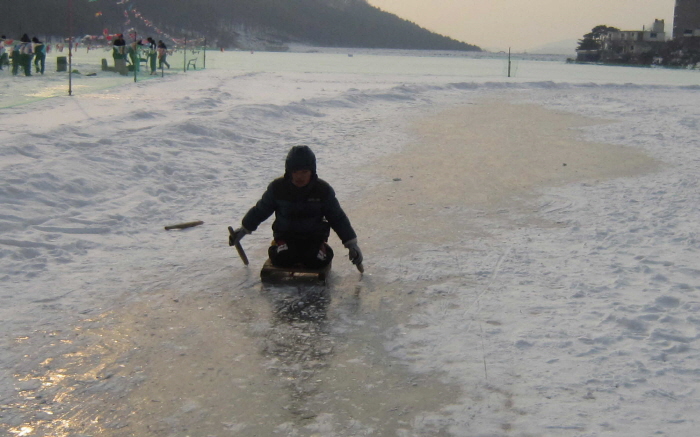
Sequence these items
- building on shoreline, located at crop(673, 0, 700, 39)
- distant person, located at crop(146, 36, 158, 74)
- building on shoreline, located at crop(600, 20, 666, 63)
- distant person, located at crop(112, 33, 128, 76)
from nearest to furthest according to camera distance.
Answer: distant person, located at crop(112, 33, 128, 76) < distant person, located at crop(146, 36, 158, 74) < building on shoreline, located at crop(600, 20, 666, 63) < building on shoreline, located at crop(673, 0, 700, 39)

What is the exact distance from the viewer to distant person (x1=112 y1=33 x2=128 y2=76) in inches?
1024

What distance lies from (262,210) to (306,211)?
1.09 ft

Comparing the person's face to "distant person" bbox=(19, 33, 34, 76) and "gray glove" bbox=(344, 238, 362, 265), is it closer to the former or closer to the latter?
"gray glove" bbox=(344, 238, 362, 265)

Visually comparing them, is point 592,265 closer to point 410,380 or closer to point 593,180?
point 410,380

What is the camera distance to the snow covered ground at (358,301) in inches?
115

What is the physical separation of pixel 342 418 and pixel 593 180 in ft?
21.0

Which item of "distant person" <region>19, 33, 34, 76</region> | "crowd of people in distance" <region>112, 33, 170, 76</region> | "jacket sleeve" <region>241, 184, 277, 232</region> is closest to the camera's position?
"jacket sleeve" <region>241, 184, 277, 232</region>

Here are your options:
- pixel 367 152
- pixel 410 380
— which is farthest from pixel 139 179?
pixel 410 380

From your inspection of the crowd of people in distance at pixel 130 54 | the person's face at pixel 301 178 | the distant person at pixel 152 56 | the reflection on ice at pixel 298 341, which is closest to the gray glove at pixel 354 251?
the reflection on ice at pixel 298 341

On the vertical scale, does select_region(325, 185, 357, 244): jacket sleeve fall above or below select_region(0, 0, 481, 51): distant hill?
below

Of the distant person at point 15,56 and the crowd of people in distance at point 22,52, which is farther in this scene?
the distant person at point 15,56

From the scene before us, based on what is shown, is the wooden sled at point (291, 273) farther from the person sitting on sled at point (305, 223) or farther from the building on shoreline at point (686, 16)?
the building on shoreline at point (686, 16)

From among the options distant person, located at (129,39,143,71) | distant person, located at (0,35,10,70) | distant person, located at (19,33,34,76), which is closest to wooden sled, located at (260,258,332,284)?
distant person, located at (19,33,34,76)

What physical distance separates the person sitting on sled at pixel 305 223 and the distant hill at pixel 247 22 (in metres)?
49.2
